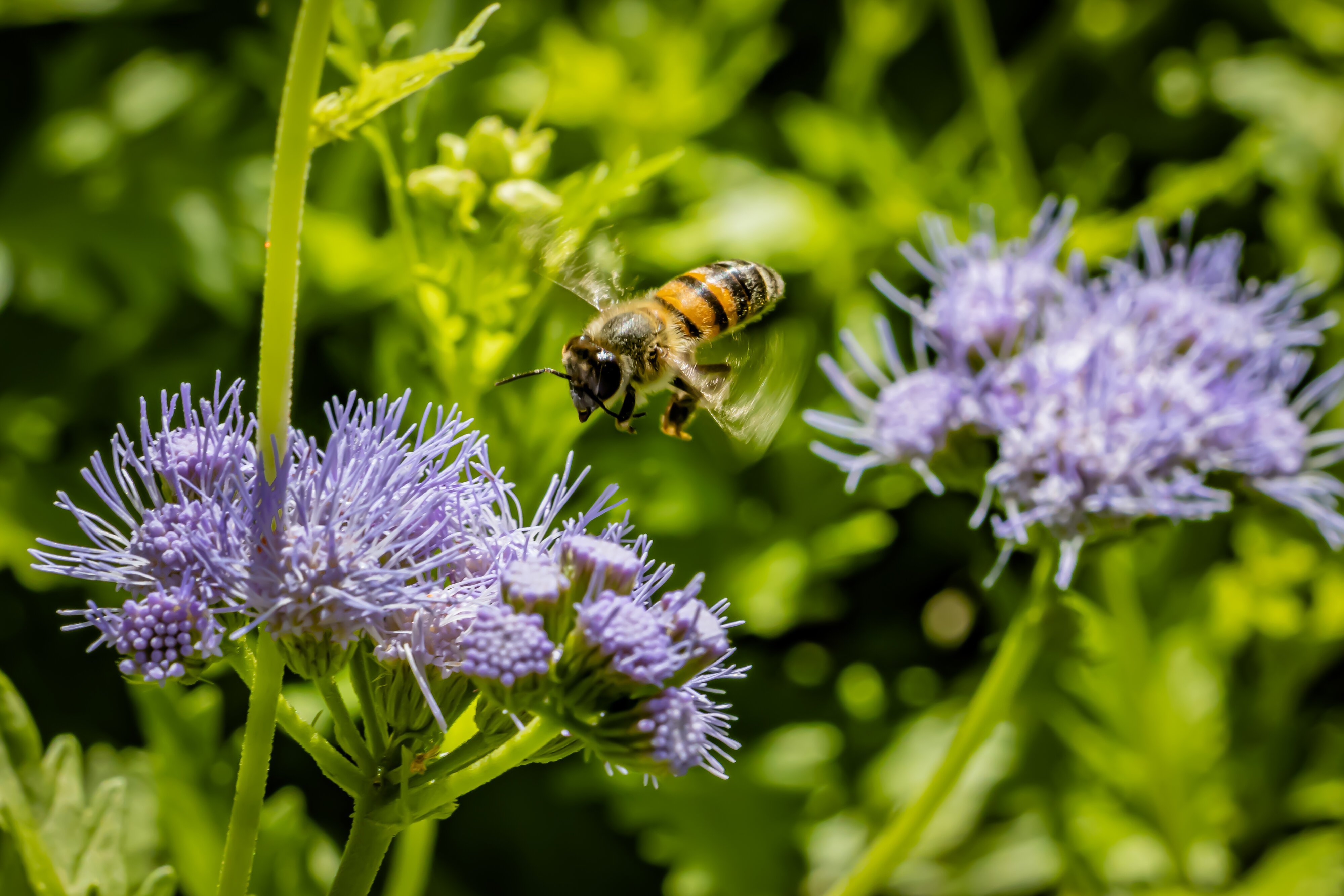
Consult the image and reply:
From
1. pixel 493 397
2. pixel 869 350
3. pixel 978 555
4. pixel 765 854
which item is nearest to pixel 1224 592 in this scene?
pixel 978 555

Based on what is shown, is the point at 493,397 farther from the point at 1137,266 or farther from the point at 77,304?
the point at 1137,266

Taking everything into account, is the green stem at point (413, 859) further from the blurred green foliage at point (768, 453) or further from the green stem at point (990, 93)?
the green stem at point (990, 93)

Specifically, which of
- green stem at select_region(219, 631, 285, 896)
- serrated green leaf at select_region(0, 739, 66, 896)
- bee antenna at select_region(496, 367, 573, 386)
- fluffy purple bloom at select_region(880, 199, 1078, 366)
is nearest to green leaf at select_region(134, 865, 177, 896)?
serrated green leaf at select_region(0, 739, 66, 896)

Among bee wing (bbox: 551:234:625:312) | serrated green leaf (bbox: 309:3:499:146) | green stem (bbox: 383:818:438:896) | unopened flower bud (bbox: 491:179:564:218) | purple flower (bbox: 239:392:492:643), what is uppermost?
serrated green leaf (bbox: 309:3:499:146)

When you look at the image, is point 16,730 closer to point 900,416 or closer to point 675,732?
point 675,732

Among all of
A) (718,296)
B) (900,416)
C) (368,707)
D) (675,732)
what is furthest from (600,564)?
(900,416)

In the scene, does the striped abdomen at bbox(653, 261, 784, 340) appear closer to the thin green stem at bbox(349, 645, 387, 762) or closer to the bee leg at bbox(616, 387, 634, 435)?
the bee leg at bbox(616, 387, 634, 435)
